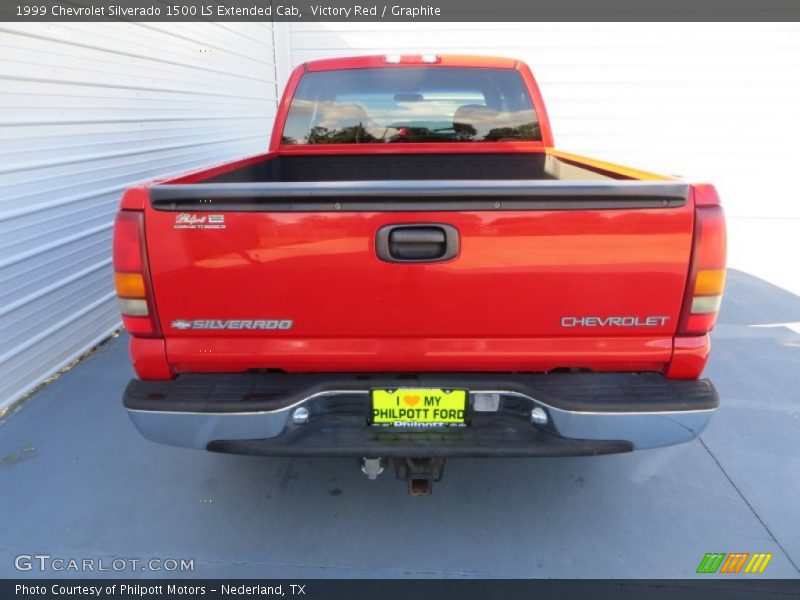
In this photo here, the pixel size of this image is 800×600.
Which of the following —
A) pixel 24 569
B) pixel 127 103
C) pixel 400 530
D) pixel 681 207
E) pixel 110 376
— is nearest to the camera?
pixel 681 207

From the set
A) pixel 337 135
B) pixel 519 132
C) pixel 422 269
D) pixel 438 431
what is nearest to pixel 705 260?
pixel 422 269

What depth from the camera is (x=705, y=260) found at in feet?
5.78

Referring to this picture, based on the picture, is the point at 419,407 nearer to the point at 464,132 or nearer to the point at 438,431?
the point at 438,431

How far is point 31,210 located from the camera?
343 centimetres

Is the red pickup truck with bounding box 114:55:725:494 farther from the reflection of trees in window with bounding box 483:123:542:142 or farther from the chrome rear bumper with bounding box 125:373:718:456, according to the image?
the reflection of trees in window with bounding box 483:123:542:142

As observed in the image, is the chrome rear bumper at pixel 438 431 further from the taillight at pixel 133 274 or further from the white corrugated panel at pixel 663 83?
the white corrugated panel at pixel 663 83

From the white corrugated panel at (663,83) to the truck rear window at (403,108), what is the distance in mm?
4788

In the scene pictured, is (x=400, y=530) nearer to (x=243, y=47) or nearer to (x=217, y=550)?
(x=217, y=550)

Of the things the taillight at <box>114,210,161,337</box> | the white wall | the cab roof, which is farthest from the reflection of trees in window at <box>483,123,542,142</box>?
the white wall

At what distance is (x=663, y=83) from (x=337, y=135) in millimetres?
6598

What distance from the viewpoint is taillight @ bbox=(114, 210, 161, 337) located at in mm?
1788

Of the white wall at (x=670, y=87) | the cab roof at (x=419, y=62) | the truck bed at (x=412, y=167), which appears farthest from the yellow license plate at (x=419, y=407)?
the white wall at (x=670, y=87)
